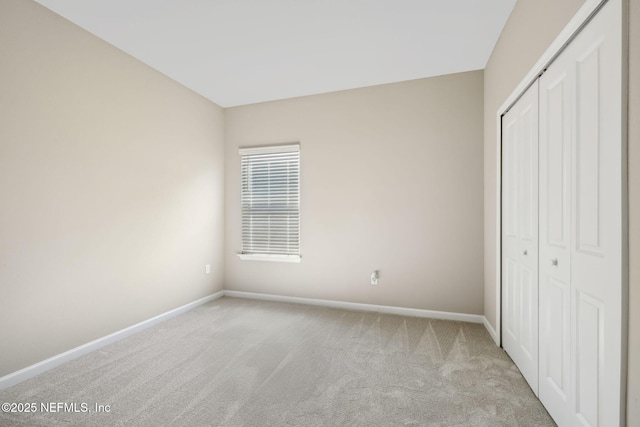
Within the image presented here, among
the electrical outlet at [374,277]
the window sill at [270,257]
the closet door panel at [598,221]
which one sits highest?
the closet door panel at [598,221]

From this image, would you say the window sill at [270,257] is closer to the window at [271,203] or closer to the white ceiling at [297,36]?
the window at [271,203]

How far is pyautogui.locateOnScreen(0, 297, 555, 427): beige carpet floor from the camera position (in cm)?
176

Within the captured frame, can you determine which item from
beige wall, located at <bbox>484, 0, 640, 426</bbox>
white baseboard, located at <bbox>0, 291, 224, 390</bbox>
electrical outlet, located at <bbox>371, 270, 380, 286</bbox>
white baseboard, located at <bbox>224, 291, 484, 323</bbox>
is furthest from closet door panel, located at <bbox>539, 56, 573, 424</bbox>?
white baseboard, located at <bbox>0, 291, 224, 390</bbox>

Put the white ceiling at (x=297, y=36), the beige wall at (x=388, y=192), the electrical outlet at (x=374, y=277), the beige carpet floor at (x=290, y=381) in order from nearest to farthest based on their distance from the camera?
1. the beige carpet floor at (x=290, y=381)
2. the white ceiling at (x=297, y=36)
3. the beige wall at (x=388, y=192)
4. the electrical outlet at (x=374, y=277)

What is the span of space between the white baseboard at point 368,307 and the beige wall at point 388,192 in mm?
63

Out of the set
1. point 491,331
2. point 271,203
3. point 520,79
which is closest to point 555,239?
point 520,79

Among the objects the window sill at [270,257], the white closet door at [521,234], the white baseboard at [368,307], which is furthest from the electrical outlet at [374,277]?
the white closet door at [521,234]

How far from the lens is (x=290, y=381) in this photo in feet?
7.01

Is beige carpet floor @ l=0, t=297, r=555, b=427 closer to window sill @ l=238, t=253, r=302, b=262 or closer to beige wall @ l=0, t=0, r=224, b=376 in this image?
beige wall @ l=0, t=0, r=224, b=376

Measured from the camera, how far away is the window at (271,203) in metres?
4.05

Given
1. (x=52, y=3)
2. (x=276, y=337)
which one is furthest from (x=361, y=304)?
(x=52, y=3)

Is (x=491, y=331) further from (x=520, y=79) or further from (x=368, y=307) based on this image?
(x=520, y=79)

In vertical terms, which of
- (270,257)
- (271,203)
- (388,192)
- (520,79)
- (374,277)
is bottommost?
(374,277)

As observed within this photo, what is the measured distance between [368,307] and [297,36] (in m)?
3.19
